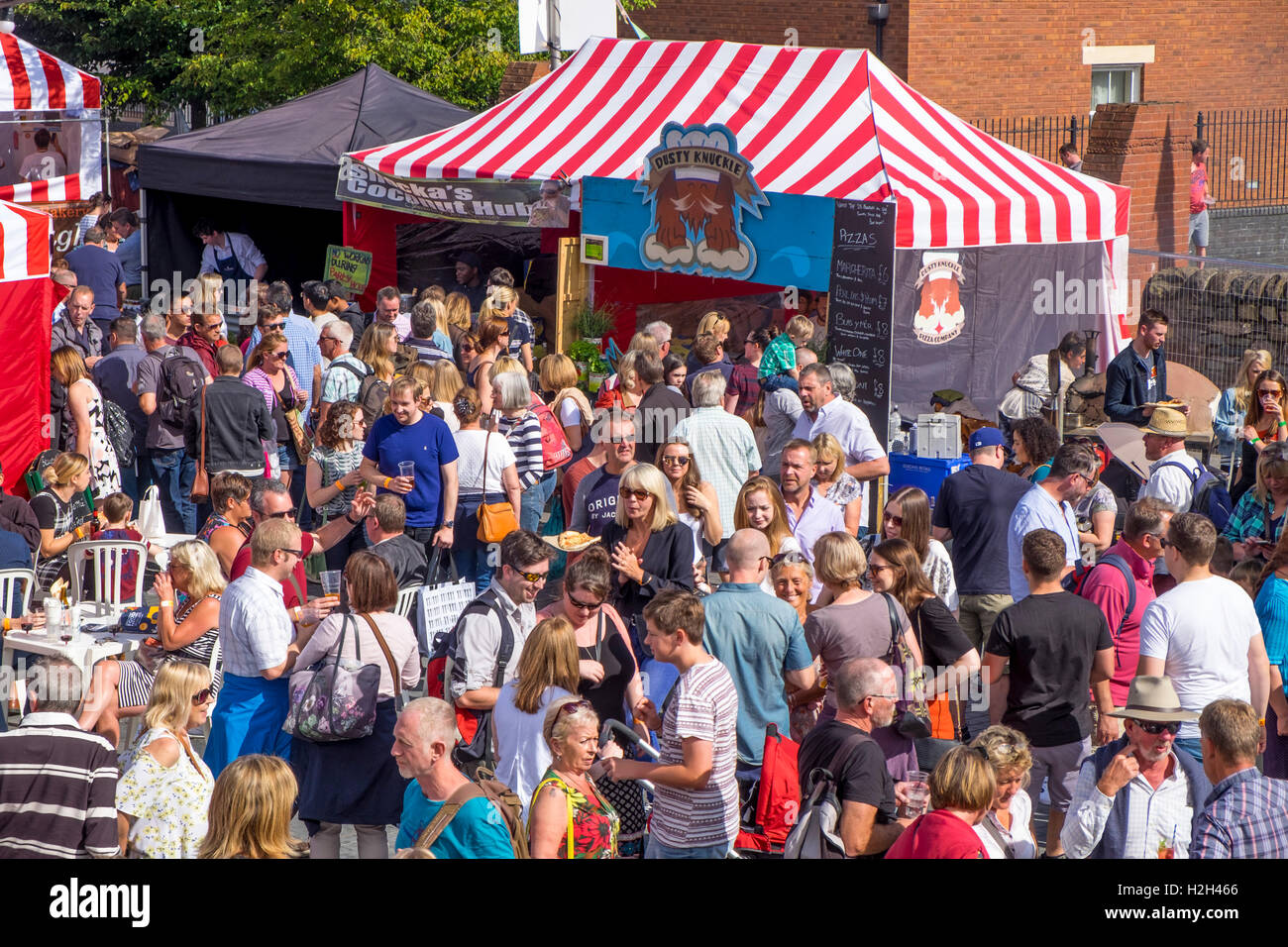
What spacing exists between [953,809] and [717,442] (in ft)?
14.7

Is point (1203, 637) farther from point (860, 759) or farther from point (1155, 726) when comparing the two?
point (860, 759)

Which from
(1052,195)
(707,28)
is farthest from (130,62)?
(1052,195)

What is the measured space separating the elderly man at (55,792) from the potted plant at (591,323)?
9709 mm

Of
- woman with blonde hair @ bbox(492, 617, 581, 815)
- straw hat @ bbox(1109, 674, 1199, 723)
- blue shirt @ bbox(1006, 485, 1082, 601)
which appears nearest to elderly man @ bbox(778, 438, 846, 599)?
blue shirt @ bbox(1006, 485, 1082, 601)

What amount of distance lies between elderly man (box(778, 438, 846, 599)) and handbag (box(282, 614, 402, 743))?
2756 mm

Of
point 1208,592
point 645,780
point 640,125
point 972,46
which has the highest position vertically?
point 972,46

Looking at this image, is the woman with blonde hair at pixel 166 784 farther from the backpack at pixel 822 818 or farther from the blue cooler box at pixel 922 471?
the blue cooler box at pixel 922 471

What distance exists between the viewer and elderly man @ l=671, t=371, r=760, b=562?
8867mm

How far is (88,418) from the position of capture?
1009 centimetres

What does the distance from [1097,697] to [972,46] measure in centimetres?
1679

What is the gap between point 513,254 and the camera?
1717cm

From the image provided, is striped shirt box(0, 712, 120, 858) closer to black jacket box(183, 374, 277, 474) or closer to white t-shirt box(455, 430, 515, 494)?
white t-shirt box(455, 430, 515, 494)

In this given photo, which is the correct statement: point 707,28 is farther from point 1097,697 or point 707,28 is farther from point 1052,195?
point 1097,697

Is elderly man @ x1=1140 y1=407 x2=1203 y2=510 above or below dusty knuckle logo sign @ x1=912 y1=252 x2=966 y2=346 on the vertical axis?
below
